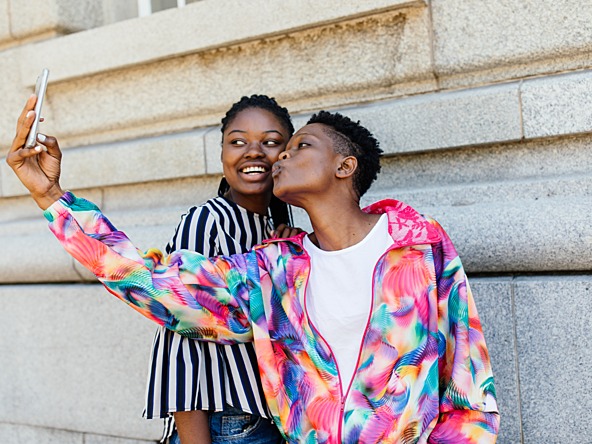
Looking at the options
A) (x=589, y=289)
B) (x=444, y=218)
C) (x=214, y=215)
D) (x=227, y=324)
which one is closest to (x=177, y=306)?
(x=227, y=324)

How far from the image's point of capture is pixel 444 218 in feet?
12.2

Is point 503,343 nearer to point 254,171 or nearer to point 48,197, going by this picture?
point 254,171

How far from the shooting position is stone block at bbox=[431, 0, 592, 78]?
3561mm

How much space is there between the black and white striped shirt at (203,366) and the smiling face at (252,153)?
0.14 m

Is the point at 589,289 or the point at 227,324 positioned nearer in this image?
the point at 227,324

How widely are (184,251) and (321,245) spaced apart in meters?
0.50

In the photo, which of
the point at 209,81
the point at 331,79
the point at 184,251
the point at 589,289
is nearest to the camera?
the point at 184,251

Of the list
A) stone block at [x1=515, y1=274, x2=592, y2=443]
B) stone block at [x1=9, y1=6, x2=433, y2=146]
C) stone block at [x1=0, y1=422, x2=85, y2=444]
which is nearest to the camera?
stone block at [x1=515, y1=274, x2=592, y2=443]

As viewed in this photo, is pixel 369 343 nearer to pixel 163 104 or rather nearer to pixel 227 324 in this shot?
pixel 227 324

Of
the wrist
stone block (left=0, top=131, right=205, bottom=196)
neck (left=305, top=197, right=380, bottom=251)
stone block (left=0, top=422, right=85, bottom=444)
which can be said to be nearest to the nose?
neck (left=305, top=197, right=380, bottom=251)

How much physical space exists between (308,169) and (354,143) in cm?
26

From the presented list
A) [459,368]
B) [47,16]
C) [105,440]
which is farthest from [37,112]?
[47,16]

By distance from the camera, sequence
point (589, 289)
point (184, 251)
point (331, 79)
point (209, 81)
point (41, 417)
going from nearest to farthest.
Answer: point (184, 251)
point (589, 289)
point (331, 79)
point (209, 81)
point (41, 417)

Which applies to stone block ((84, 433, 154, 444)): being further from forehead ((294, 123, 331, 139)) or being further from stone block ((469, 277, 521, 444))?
forehead ((294, 123, 331, 139))
